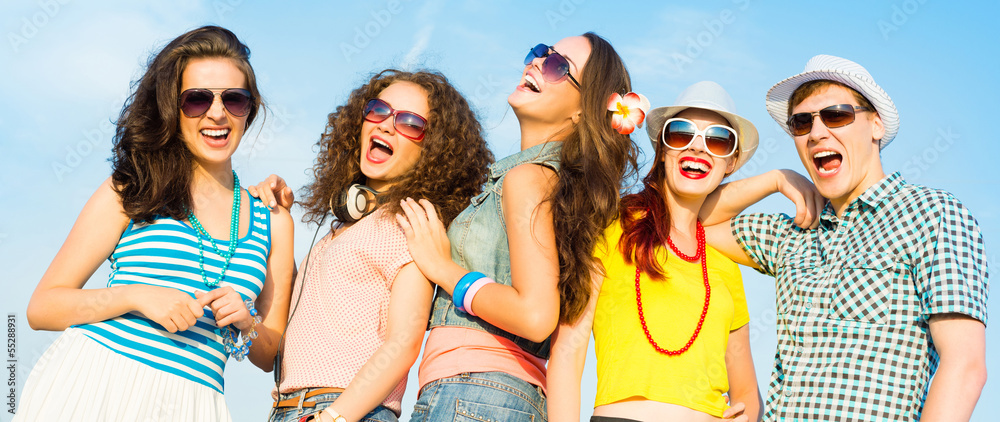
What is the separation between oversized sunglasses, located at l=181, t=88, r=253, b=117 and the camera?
4434 millimetres

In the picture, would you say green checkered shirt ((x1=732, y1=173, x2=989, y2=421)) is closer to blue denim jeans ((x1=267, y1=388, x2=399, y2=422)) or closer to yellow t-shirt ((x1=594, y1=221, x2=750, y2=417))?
yellow t-shirt ((x1=594, y1=221, x2=750, y2=417))

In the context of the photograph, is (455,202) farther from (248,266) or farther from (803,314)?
(803,314)

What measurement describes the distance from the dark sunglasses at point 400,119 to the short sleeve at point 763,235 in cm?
205

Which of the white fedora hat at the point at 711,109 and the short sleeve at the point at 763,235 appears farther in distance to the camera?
the short sleeve at the point at 763,235

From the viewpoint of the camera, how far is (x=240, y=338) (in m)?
4.32

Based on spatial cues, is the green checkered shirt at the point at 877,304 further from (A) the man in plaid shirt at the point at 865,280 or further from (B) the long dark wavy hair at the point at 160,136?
(B) the long dark wavy hair at the point at 160,136

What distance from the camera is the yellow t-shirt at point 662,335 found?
391 cm

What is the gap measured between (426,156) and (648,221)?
1453mm

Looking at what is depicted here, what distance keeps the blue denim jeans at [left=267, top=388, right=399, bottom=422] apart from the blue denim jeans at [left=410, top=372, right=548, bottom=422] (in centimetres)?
24

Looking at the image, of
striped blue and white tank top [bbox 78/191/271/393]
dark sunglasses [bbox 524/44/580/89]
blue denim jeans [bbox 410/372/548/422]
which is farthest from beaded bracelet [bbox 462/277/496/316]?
dark sunglasses [bbox 524/44/580/89]

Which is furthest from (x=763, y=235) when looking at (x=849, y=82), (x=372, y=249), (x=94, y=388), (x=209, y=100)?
(x=94, y=388)

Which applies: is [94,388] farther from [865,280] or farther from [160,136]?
[865,280]

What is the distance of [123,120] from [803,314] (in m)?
3.98

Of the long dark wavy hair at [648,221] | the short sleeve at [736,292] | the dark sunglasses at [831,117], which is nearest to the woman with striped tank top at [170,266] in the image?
the long dark wavy hair at [648,221]
